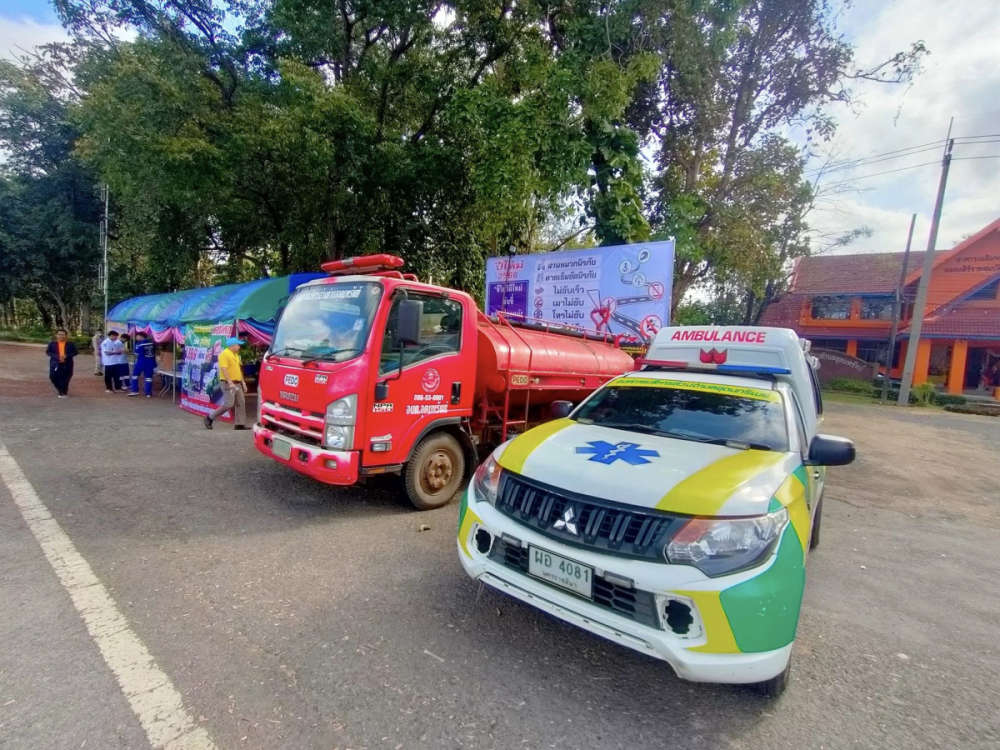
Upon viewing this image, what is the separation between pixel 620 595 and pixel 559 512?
1.71 feet

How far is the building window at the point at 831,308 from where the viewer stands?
28.1m

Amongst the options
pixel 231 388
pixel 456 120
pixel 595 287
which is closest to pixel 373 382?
pixel 231 388

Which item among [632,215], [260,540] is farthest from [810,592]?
[632,215]

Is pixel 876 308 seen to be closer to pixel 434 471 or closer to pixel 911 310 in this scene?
pixel 911 310

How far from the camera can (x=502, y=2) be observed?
11.6m

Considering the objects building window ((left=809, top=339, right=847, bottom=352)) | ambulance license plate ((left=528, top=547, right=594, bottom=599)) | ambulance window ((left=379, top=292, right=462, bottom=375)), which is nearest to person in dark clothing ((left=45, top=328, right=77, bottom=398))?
ambulance window ((left=379, top=292, right=462, bottom=375))

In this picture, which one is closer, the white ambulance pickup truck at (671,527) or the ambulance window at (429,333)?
the white ambulance pickup truck at (671,527)

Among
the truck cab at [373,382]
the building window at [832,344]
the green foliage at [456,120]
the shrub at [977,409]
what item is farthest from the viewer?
the building window at [832,344]

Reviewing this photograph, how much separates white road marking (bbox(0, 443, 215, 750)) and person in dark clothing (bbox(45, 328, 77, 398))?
9153 mm

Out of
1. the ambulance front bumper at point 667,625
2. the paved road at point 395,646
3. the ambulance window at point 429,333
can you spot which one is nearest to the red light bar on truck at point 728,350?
the paved road at point 395,646

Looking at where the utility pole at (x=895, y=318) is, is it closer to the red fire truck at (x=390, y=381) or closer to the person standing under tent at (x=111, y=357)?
the red fire truck at (x=390, y=381)

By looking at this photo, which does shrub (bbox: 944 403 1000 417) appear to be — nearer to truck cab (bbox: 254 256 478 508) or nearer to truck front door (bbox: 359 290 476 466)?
truck front door (bbox: 359 290 476 466)

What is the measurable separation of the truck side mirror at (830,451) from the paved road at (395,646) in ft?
3.79

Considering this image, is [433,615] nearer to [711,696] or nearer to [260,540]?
[711,696]
